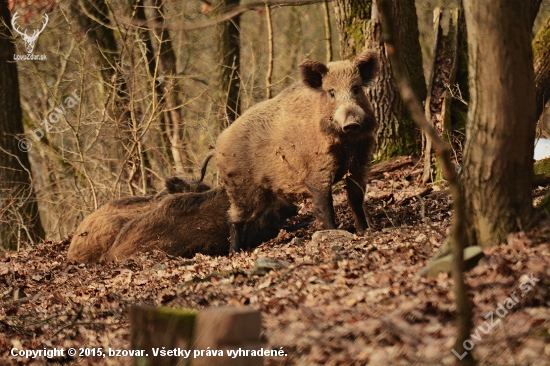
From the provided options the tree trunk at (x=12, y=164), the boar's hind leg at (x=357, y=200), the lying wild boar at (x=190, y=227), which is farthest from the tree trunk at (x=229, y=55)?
the boar's hind leg at (x=357, y=200)

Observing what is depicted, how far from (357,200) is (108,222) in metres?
3.49

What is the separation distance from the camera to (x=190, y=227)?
9039mm

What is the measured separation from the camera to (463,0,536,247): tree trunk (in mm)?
4840

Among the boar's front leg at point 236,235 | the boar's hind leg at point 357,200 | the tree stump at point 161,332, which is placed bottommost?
the boar's front leg at point 236,235

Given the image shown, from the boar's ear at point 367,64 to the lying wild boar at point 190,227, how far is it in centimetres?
217

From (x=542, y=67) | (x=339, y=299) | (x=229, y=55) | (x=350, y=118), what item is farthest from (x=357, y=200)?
(x=229, y=55)

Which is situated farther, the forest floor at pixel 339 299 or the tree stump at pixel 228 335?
the forest floor at pixel 339 299

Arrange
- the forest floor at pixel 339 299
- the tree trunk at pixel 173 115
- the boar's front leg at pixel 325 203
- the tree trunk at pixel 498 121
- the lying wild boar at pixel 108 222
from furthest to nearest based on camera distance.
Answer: the tree trunk at pixel 173 115 < the lying wild boar at pixel 108 222 < the boar's front leg at pixel 325 203 < the tree trunk at pixel 498 121 < the forest floor at pixel 339 299

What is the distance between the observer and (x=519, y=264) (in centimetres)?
455

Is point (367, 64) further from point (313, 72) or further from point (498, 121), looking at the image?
point (498, 121)

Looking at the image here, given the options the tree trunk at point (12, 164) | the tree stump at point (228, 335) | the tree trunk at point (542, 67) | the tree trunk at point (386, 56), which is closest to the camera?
the tree stump at point (228, 335)

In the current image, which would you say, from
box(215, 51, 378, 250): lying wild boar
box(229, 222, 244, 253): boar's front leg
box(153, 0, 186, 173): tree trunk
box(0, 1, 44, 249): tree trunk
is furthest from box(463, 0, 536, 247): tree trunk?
box(0, 1, 44, 249): tree trunk

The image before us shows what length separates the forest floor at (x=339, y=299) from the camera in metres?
3.79

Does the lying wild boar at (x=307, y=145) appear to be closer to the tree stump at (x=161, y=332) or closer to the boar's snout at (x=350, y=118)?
the boar's snout at (x=350, y=118)
